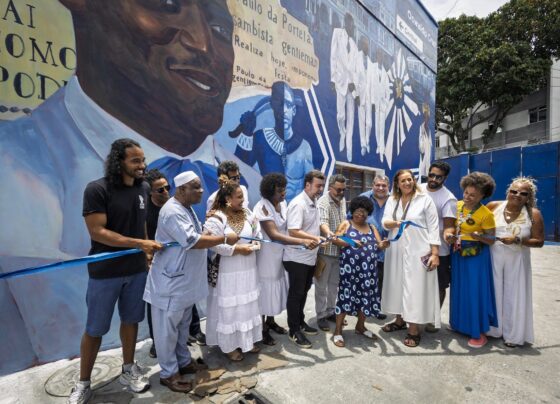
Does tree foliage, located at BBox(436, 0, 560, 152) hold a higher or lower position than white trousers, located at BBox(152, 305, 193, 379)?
higher

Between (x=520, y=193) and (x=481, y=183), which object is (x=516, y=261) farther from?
(x=481, y=183)

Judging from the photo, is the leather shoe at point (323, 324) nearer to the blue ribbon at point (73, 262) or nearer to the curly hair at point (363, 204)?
the curly hair at point (363, 204)

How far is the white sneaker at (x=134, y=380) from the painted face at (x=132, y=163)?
1.63 meters

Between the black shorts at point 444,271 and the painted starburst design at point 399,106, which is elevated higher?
the painted starburst design at point 399,106

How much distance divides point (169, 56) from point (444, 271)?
434 cm

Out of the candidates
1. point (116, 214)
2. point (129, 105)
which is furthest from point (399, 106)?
point (116, 214)

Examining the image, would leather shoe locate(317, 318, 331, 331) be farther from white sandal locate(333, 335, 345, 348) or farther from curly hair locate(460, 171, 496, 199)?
curly hair locate(460, 171, 496, 199)

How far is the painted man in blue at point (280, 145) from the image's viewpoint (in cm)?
490

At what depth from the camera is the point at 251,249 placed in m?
2.78

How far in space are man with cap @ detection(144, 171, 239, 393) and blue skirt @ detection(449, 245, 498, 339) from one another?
2737 millimetres

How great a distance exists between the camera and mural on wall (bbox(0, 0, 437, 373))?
2.78m

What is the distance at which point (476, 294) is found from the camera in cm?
325

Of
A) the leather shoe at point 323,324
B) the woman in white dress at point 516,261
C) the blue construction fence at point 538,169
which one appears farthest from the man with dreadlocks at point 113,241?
the blue construction fence at point 538,169

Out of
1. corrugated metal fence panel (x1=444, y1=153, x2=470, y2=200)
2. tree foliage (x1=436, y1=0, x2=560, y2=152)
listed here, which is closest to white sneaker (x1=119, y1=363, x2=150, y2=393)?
corrugated metal fence panel (x1=444, y1=153, x2=470, y2=200)
